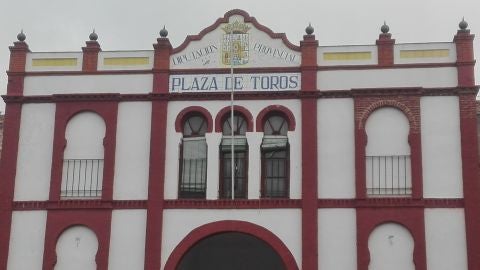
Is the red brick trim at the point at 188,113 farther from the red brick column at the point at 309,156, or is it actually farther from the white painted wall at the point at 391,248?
the white painted wall at the point at 391,248

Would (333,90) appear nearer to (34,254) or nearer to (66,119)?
(66,119)

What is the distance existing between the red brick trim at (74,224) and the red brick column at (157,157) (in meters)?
1.42

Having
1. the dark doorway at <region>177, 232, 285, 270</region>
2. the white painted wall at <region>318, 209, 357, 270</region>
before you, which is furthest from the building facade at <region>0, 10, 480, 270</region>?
the dark doorway at <region>177, 232, 285, 270</region>

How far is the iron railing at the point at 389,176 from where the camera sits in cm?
2731

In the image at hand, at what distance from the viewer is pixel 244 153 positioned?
28.4 metres

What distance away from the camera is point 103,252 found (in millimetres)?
27484

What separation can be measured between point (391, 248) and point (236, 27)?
9.31m

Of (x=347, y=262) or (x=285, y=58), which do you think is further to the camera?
(x=285, y=58)

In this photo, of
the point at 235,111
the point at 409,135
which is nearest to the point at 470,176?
the point at 409,135

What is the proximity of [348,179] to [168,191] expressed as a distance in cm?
601

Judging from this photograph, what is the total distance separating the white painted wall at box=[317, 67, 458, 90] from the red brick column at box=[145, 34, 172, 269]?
5383 mm

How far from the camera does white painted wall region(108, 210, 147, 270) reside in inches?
1082

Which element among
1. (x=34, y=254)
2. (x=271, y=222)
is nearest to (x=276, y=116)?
(x=271, y=222)

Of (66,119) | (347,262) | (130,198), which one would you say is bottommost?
(347,262)
